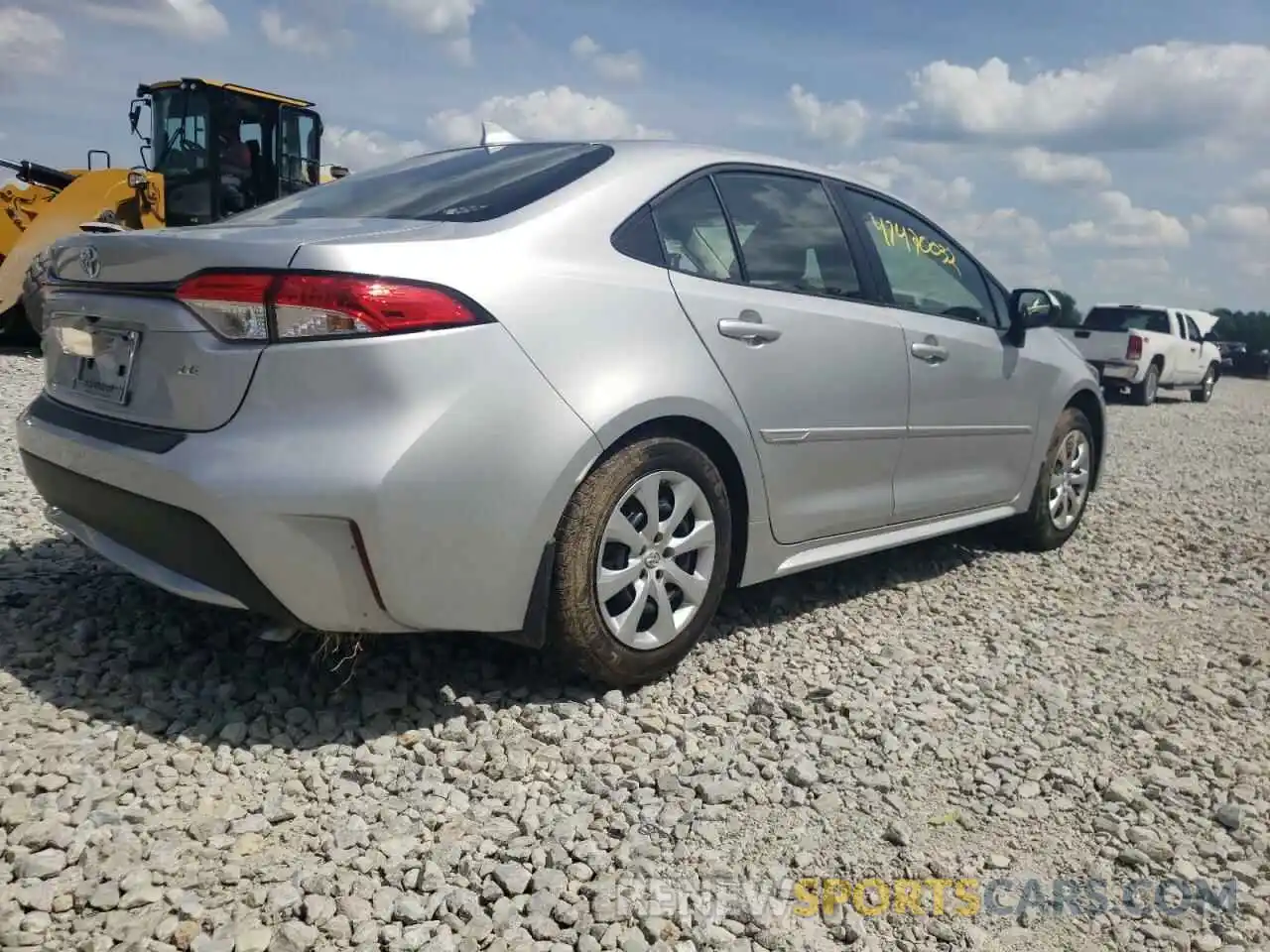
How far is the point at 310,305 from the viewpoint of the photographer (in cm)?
261

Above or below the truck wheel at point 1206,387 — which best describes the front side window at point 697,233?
above

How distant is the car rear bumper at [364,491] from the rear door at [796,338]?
785mm

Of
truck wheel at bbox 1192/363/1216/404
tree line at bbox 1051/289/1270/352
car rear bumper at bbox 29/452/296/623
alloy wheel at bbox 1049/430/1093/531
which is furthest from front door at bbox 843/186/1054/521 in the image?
tree line at bbox 1051/289/1270/352

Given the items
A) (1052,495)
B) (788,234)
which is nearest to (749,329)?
(788,234)

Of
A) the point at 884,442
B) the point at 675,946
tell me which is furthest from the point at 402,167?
the point at 675,946

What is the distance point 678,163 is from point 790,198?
633mm

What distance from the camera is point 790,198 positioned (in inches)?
156

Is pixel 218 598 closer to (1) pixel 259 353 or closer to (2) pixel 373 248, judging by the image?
(1) pixel 259 353

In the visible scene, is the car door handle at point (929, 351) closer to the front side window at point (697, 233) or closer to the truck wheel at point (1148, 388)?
the front side window at point (697, 233)

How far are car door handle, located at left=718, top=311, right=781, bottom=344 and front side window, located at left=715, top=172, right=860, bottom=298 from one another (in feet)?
0.53

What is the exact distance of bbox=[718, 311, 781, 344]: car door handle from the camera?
341cm

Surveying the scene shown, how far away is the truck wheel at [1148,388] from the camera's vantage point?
1848 cm

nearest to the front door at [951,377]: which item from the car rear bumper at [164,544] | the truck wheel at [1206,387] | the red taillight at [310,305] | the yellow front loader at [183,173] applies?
the red taillight at [310,305]

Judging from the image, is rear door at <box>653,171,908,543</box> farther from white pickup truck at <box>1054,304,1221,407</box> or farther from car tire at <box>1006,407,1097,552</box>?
white pickup truck at <box>1054,304,1221,407</box>
